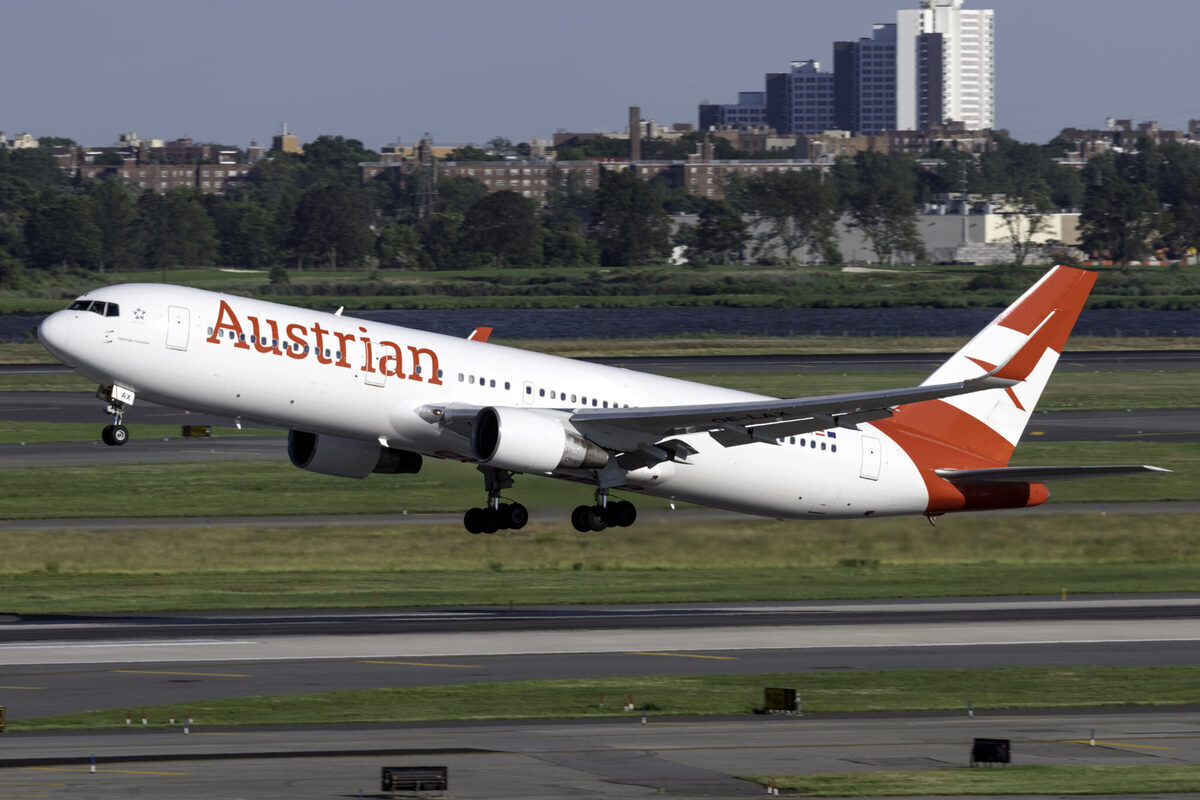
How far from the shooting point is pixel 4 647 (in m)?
49.8

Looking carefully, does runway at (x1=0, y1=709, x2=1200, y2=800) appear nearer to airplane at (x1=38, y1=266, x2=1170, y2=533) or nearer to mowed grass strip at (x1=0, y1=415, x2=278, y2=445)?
airplane at (x1=38, y1=266, x2=1170, y2=533)

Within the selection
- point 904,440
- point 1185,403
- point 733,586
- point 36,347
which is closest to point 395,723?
point 904,440

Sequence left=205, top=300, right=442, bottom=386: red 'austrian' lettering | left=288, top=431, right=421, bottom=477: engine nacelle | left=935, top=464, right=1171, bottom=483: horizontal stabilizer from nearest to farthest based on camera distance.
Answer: left=205, top=300, right=442, bottom=386: red 'austrian' lettering < left=935, top=464, right=1171, bottom=483: horizontal stabilizer < left=288, top=431, right=421, bottom=477: engine nacelle

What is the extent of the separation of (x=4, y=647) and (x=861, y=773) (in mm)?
27051

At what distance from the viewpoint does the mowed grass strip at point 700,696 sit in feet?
135

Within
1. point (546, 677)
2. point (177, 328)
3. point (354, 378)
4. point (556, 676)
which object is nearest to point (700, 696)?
point (556, 676)

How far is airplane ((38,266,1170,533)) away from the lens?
4444cm

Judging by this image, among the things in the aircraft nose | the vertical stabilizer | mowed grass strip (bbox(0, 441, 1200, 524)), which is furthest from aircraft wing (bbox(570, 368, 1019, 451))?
mowed grass strip (bbox(0, 441, 1200, 524))

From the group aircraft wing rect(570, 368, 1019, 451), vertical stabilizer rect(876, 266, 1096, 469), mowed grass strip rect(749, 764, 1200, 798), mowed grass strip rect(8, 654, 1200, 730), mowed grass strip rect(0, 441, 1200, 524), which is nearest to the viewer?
mowed grass strip rect(749, 764, 1200, 798)

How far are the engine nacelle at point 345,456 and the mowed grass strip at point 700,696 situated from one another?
6.04 m

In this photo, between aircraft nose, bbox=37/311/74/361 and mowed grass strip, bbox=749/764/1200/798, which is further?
aircraft nose, bbox=37/311/74/361

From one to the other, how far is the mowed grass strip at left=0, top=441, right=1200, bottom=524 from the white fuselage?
16713mm

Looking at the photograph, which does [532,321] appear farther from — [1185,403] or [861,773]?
[861,773]

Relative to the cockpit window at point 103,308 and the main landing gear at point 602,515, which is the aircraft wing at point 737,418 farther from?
the cockpit window at point 103,308
